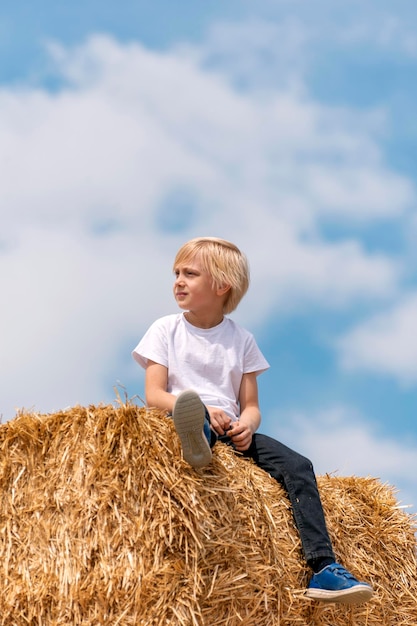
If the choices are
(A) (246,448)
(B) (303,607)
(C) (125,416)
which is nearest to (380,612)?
(B) (303,607)

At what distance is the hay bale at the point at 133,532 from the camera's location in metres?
3.69

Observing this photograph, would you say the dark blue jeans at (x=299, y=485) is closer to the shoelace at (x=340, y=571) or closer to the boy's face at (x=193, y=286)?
the shoelace at (x=340, y=571)

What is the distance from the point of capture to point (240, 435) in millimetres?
4406

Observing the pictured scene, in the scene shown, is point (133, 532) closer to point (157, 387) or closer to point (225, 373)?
point (157, 387)

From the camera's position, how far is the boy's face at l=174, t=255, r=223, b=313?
4793 mm

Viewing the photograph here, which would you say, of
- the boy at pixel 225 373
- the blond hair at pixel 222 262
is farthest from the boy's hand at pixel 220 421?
the blond hair at pixel 222 262

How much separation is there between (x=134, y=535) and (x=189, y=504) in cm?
27

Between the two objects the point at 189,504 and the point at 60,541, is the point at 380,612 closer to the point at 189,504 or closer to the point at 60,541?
the point at 189,504

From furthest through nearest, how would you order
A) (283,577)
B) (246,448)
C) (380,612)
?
(380,612)
(246,448)
(283,577)

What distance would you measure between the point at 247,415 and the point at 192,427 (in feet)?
3.30

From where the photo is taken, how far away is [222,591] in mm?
3807

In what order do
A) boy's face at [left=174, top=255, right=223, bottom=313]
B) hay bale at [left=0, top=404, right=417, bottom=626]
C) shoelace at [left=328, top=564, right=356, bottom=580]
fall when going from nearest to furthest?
1. hay bale at [left=0, top=404, right=417, bottom=626]
2. shoelace at [left=328, top=564, right=356, bottom=580]
3. boy's face at [left=174, top=255, right=223, bottom=313]

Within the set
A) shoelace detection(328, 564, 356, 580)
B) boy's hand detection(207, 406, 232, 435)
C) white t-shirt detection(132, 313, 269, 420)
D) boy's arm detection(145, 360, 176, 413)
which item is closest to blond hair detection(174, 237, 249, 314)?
white t-shirt detection(132, 313, 269, 420)

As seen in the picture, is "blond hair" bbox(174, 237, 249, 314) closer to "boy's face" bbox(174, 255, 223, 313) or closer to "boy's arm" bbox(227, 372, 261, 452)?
"boy's face" bbox(174, 255, 223, 313)
